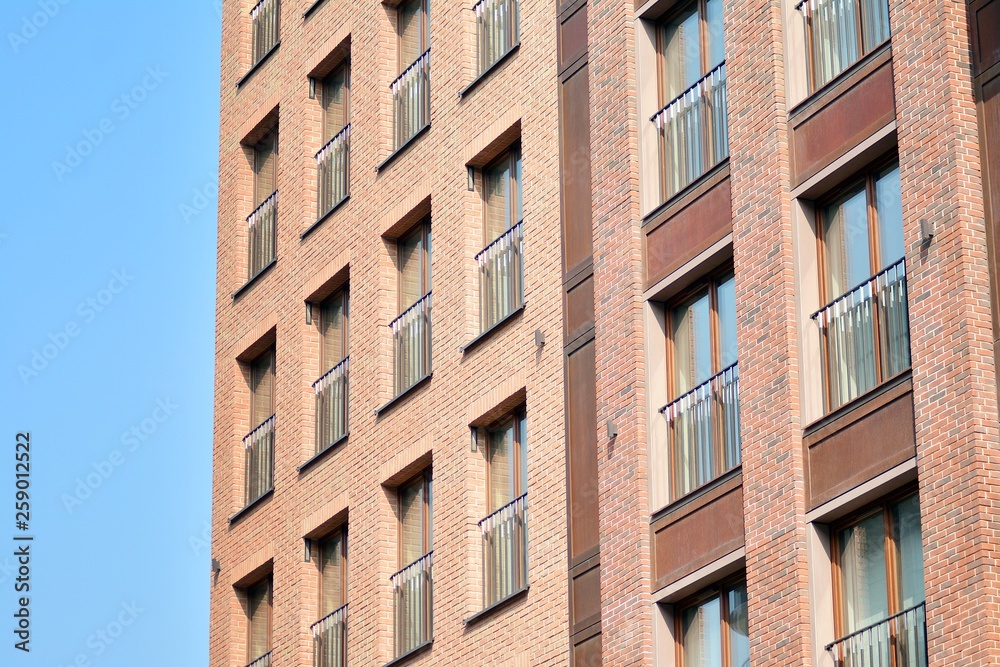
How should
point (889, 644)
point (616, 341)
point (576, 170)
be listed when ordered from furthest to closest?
point (576, 170)
point (616, 341)
point (889, 644)

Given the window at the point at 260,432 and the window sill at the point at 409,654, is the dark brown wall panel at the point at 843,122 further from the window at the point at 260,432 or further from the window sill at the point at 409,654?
the window at the point at 260,432

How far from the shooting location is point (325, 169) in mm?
37625

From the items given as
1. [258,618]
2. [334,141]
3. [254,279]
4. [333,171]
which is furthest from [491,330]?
[254,279]

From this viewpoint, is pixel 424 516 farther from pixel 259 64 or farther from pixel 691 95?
pixel 259 64

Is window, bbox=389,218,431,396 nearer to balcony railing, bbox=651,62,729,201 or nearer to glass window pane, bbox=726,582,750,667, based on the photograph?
balcony railing, bbox=651,62,729,201

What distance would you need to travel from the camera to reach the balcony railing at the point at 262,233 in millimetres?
39438

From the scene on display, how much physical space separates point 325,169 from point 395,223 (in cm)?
384

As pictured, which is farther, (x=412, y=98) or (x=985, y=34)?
(x=412, y=98)

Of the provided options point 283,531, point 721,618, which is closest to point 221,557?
point 283,531

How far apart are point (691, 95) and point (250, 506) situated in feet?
44.1

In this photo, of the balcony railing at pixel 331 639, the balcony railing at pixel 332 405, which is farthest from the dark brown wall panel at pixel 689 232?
the balcony railing at pixel 331 639

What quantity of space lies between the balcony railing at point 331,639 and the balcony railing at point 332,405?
9.21 feet

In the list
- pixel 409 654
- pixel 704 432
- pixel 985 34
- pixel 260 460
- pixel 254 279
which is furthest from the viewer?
pixel 254 279

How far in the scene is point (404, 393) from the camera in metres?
32.8
